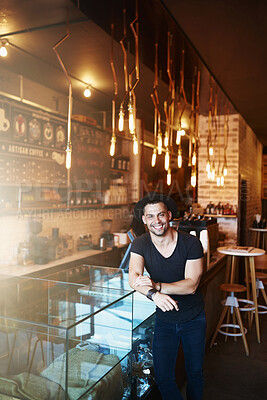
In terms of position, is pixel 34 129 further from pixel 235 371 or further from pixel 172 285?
pixel 235 371

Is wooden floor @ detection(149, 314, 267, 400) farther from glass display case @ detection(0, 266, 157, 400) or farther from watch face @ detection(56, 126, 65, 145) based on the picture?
watch face @ detection(56, 126, 65, 145)

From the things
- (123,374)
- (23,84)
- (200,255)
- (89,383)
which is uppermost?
(23,84)

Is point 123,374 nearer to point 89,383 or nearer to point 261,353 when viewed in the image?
point 89,383

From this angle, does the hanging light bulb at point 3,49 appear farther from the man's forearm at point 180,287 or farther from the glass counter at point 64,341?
the man's forearm at point 180,287

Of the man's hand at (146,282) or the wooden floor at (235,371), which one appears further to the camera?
the wooden floor at (235,371)

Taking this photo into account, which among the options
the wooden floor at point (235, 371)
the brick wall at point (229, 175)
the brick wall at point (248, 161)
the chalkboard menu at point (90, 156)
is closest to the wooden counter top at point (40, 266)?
the chalkboard menu at point (90, 156)

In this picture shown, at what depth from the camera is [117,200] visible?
743 cm

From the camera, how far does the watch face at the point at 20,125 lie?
4621 mm

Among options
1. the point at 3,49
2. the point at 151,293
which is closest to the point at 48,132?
the point at 3,49

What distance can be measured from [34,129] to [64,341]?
3.92m

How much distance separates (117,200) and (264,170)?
26.7ft

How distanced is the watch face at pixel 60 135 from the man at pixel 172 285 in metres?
3.29

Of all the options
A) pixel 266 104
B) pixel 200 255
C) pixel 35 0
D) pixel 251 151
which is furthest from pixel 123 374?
pixel 251 151

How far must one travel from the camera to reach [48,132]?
524cm
